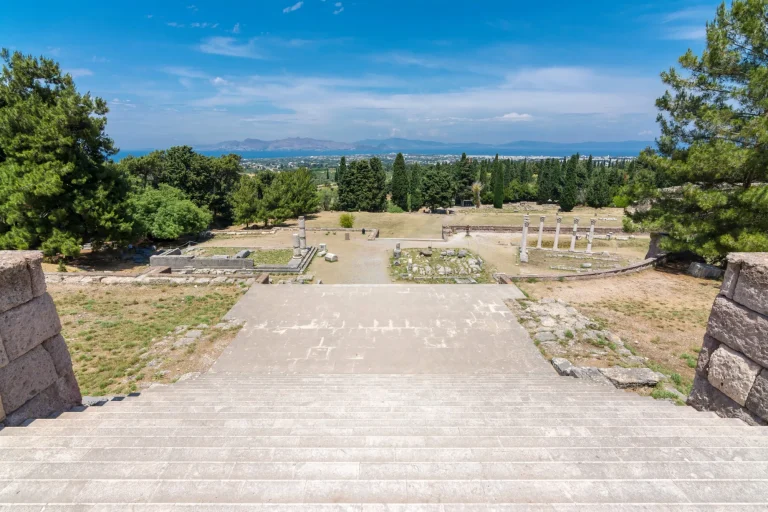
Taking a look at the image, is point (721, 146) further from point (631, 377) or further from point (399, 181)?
point (399, 181)

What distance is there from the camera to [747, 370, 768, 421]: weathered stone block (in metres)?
3.57

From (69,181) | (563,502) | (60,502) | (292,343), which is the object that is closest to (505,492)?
(563,502)

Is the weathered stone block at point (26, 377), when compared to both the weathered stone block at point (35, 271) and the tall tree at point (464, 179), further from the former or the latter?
the tall tree at point (464, 179)

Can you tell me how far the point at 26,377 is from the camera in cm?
379

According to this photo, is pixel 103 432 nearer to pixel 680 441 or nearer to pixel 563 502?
pixel 563 502

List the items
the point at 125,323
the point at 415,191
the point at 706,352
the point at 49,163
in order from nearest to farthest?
the point at 706,352 < the point at 125,323 < the point at 49,163 < the point at 415,191

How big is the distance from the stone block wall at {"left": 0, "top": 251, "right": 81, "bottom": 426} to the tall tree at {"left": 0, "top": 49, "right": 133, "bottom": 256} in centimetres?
1378

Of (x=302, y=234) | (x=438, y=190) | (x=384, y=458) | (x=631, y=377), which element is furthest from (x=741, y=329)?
(x=438, y=190)

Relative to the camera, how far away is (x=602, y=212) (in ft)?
140

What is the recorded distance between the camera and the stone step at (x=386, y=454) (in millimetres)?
2826

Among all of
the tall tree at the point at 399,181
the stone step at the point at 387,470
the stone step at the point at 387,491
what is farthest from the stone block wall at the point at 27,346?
the tall tree at the point at 399,181

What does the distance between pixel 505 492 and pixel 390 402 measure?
2.34 m

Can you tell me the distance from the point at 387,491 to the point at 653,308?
1104 centimetres

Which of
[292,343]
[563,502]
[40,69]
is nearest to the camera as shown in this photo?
[563,502]
